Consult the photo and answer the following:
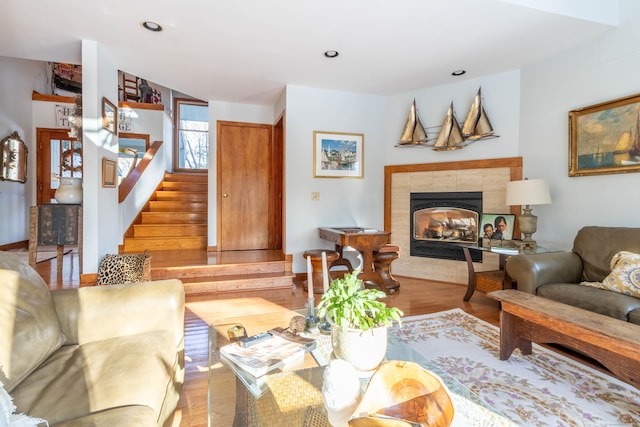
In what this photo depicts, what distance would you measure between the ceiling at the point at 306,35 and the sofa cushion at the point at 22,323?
2262 mm

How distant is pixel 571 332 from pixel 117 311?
2344mm

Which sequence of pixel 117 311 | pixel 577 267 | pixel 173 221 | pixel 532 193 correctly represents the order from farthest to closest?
pixel 173 221
pixel 532 193
pixel 577 267
pixel 117 311

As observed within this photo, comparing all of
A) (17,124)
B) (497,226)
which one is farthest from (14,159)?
(497,226)

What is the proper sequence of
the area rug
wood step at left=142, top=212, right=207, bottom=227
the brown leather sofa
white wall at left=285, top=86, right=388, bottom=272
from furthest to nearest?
1. wood step at left=142, top=212, right=207, bottom=227
2. white wall at left=285, top=86, right=388, bottom=272
3. the brown leather sofa
4. the area rug

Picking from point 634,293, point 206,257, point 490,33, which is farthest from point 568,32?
point 206,257

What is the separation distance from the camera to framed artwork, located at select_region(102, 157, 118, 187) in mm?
3457

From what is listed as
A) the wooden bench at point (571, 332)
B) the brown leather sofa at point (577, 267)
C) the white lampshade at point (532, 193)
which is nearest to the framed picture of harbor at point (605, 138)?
the white lampshade at point (532, 193)

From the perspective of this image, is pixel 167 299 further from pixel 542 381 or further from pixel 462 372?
pixel 542 381

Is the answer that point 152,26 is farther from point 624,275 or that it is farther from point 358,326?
point 624,275

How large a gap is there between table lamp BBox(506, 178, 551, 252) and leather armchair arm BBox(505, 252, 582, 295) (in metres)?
0.49

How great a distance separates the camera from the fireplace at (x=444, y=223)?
4156mm

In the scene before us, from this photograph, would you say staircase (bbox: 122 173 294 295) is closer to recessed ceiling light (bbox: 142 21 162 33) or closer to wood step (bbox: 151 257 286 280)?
wood step (bbox: 151 257 286 280)

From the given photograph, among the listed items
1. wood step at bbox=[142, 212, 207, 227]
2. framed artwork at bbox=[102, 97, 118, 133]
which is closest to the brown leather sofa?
framed artwork at bbox=[102, 97, 118, 133]

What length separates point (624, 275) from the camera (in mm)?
2289
